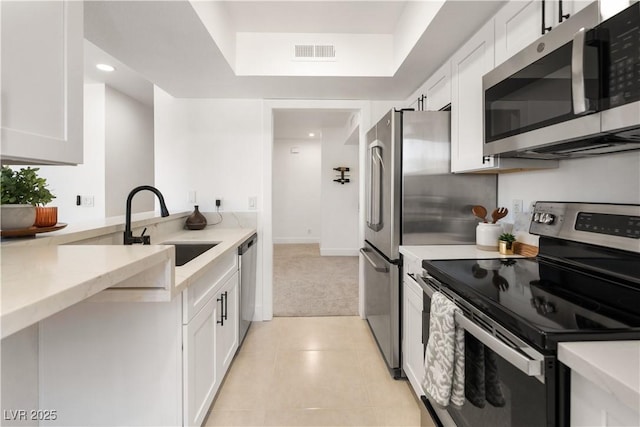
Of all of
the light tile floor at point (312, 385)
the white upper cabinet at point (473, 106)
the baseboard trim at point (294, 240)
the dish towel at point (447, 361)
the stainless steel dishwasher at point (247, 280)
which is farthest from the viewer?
the baseboard trim at point (294, 240)

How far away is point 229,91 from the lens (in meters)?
2.74

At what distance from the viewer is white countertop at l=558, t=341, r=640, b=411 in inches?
21.1

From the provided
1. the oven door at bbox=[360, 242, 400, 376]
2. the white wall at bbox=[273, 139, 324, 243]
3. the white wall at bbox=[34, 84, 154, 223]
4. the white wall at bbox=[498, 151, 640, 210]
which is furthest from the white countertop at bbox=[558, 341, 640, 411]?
the white wall at bbox=[273, 139, 324, 243]

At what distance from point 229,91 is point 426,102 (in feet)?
5.66

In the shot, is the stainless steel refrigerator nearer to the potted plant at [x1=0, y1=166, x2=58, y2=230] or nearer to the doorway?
the doorway

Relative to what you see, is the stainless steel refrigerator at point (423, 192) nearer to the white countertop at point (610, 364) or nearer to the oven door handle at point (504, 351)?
the oven door handle at point (504, 351)

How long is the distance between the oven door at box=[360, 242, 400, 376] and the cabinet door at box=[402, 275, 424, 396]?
6 cm

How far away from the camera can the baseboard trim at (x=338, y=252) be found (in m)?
6.11

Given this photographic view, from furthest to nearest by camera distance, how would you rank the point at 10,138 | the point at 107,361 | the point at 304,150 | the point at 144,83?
1. the point at 304,150
2. the point at 144,83
3. the point at 107,361
4. the point at 10,138

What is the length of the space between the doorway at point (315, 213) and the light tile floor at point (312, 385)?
0.63 meters

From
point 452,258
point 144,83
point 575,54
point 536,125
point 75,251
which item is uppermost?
point 144,83

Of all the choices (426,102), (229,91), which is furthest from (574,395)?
(229,91)

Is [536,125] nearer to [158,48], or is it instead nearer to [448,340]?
[448,340]

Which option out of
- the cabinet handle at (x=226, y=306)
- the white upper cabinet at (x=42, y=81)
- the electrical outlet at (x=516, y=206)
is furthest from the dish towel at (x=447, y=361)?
the white upper cabinet at (x=42, y=81)
